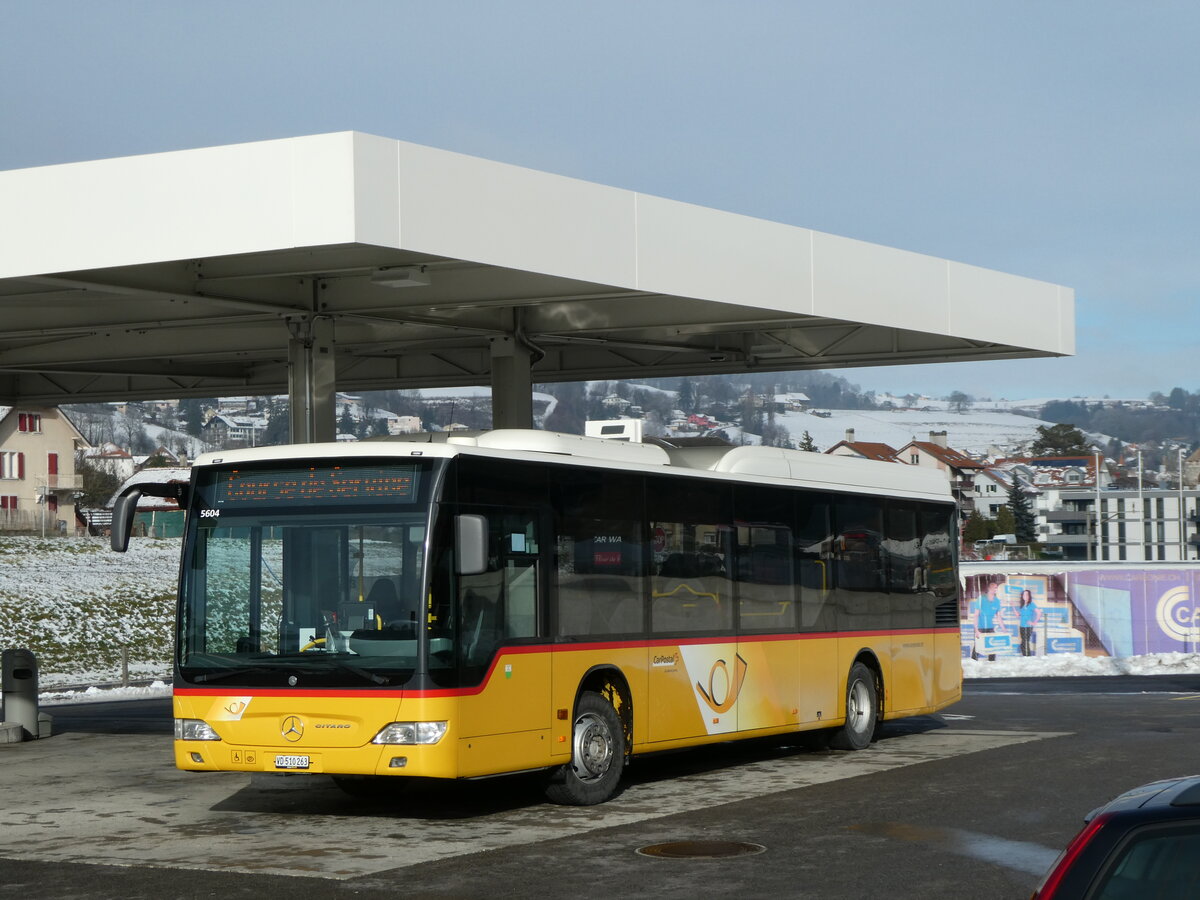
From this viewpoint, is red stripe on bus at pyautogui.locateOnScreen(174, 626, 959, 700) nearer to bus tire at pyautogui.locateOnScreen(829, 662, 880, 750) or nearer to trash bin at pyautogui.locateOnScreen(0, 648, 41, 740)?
bus tire at pyautogui.locateOnScreen(829, 662, 880, 750)

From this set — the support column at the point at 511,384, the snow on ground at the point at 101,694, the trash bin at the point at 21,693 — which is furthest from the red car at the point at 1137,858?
the snow on ground at the point at 101,694

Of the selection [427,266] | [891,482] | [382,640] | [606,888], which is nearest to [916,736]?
[891,482]

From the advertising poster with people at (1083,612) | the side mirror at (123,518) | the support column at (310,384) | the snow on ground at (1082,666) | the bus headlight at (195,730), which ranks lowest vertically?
the snow on ground at (1082,666)

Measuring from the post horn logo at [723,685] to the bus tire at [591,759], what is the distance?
5.02ft

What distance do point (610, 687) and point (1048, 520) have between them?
168m

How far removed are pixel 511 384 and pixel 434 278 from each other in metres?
2.97

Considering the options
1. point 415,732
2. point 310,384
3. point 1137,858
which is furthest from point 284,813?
point 1137,858

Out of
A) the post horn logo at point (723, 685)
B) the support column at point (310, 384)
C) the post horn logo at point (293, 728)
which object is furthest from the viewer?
the support column at point (310, 384)

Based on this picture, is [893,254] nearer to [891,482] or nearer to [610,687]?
[891,482]

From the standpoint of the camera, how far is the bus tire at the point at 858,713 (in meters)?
18.0

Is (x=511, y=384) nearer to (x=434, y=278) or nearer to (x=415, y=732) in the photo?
(x=434, y=278)

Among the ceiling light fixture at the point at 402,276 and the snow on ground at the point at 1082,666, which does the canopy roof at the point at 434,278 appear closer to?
the ceiling light fixture at the point at 402,276

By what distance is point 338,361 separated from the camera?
2528cm

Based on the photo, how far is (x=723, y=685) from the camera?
15508 mm
